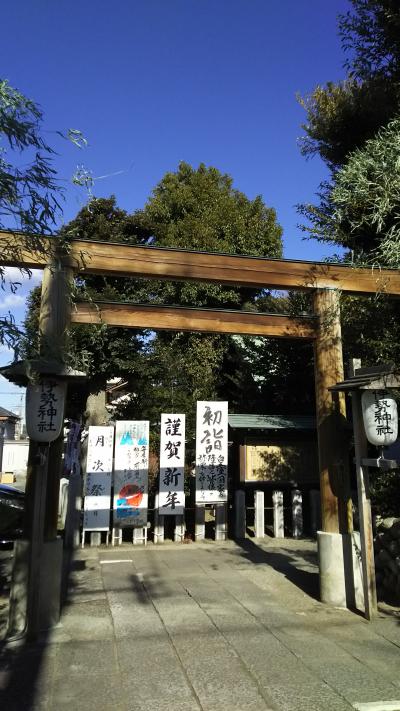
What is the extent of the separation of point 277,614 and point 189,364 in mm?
10459

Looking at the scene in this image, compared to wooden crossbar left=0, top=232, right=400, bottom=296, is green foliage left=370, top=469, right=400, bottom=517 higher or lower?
lower

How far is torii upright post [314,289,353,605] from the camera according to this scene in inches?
242

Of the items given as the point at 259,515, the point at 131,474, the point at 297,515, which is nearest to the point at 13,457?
the point at 131,474

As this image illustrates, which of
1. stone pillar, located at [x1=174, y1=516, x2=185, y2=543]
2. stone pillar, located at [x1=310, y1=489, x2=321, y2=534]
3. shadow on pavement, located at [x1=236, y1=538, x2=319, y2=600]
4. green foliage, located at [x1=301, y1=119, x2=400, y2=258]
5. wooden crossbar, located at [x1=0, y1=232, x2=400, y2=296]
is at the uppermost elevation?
green foliage, located at [x1=301, y1=119, x2=400, y2=258]

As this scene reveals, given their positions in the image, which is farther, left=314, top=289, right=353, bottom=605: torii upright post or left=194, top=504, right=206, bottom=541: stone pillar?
left=194, top=504, right=206, bottom=541: stone pillar

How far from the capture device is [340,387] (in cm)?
610

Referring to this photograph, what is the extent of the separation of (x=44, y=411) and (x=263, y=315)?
3194mm

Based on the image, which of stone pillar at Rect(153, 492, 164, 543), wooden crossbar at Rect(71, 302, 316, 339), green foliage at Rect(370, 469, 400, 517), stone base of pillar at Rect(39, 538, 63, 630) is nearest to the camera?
stone base of pillar at Rect(39, 538, 63, 630)

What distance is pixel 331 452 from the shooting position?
6.50 metres

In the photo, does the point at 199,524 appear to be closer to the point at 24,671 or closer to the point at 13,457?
the point at 24,671

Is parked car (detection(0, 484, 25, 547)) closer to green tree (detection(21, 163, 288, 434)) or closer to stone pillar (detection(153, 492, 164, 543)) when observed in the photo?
stone pillar (detection(153, 492, 164, 543))

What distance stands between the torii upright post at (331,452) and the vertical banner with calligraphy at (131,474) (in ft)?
15.0

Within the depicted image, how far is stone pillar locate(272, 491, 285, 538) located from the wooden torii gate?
4.48 meters

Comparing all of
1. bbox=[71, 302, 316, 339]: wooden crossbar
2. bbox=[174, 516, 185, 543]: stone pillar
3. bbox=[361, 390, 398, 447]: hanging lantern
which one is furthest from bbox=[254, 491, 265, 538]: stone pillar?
bbox=[361, 390, 398, 447]: hanging lantern
